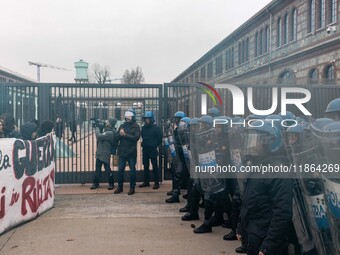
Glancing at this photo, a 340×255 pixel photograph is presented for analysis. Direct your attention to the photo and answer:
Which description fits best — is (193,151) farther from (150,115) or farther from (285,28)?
(285,28)

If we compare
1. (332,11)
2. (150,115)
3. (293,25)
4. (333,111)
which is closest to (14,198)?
(150,115)

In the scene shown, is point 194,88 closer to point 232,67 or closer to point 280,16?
point 280,16

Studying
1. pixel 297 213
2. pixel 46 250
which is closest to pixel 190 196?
pixel 46 250

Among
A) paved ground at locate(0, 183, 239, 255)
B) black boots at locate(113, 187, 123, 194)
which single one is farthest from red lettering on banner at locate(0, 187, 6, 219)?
black boots at locate(113, 187, 123, 194)

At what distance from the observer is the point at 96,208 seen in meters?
8.00

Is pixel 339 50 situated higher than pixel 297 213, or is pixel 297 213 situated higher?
pixel 339 50

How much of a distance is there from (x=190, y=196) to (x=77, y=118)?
4.06 meters

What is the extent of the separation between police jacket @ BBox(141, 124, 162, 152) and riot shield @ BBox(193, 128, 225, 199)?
363 centimetres

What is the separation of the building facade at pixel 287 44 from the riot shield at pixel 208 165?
9.30 m

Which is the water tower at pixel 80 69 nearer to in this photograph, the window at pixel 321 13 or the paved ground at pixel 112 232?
the window at pixel 321 13

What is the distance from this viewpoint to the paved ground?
5.64 m

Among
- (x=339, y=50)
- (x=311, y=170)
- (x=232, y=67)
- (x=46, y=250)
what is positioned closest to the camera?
(x=311, y=170)

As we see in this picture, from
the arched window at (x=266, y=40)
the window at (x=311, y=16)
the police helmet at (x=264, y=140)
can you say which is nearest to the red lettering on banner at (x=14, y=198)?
the police helmet at (x=264, y=140)

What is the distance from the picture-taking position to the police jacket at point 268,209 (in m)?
3.40
